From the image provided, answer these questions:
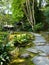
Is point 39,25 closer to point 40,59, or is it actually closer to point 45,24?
point 45,24

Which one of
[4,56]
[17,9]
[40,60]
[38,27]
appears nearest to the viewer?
[4,56]

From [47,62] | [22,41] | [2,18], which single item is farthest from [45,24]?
[47,62]

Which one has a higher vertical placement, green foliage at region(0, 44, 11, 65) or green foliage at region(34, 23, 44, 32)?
green foliage at region(0, 44, 11, 65)

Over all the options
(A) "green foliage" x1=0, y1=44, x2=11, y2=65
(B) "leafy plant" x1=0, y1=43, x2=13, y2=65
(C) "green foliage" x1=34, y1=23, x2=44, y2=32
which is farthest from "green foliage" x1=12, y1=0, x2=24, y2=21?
(A) "green foliage" x1=0, y1=44, x2=11, y2=65

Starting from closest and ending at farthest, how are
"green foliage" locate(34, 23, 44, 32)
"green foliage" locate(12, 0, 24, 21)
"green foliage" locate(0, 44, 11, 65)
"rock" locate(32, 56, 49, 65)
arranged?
"green foliage" locate(0, 44, 11, 65)
"rock" locate(32, 56, 49, 65)
"green foliage" locate(34, 23, 44, 32)
"green foliage" locate(12, 0, 24, 21)

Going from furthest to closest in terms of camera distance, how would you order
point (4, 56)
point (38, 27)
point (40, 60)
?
point (38, 27) < point (40, 60) < point (4, 56)

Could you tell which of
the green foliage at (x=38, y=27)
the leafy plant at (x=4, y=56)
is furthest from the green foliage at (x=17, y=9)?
the leafy plant at (x=4, y=56)

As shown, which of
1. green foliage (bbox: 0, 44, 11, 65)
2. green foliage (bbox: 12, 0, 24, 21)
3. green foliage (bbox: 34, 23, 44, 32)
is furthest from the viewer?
green foliage (bbox: 12, 0, 24, 21)

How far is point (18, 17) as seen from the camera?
1727cm

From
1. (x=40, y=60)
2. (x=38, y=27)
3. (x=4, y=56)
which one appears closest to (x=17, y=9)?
(x=38, y=27)

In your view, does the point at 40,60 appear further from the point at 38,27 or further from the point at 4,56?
the point at 38,27

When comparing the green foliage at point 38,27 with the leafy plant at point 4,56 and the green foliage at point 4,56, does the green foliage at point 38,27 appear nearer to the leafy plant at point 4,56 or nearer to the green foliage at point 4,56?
the leafy plant at point 4,56

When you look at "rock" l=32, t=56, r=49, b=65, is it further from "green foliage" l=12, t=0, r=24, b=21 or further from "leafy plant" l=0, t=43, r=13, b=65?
"green foliage" l=12, t=0, r=24, b=21

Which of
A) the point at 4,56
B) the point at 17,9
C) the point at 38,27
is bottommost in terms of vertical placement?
the point at 38,27
